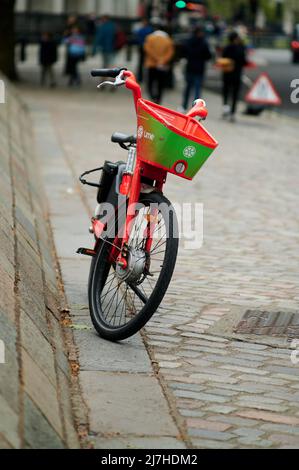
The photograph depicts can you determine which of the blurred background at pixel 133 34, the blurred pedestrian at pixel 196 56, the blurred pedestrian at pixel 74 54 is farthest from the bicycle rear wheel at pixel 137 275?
the blurred pedestrian at pixel 74 54

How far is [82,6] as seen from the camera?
8000cm

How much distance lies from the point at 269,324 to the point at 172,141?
166 centimetres

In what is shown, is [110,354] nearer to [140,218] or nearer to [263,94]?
[140,218]

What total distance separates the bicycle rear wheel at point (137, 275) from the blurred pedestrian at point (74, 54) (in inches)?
1025

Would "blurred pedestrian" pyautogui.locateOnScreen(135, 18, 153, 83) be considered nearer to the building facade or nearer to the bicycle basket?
the bicycle basket

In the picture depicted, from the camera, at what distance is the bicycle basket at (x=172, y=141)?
20.6 feet

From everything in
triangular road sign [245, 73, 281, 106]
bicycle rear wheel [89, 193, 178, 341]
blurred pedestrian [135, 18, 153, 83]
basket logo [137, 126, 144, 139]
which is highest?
blurred pedestrian [135, 18, 153, 83]

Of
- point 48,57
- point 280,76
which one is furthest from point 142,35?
point 280,76

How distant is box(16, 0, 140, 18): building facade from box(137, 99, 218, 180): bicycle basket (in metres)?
60.7

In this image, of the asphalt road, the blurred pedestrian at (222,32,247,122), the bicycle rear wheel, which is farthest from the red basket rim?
the asphalt road

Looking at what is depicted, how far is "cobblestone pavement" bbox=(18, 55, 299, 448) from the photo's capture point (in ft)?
17.7

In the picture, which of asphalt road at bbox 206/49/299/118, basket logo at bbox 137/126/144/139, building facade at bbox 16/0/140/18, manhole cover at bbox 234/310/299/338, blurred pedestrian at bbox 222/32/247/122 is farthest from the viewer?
building facade at bbox 16/0/140/18

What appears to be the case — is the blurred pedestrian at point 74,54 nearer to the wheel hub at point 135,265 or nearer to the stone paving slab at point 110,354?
the stone paving slab at point 110,354

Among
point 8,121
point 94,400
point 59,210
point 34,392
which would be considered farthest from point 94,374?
point 8,121
